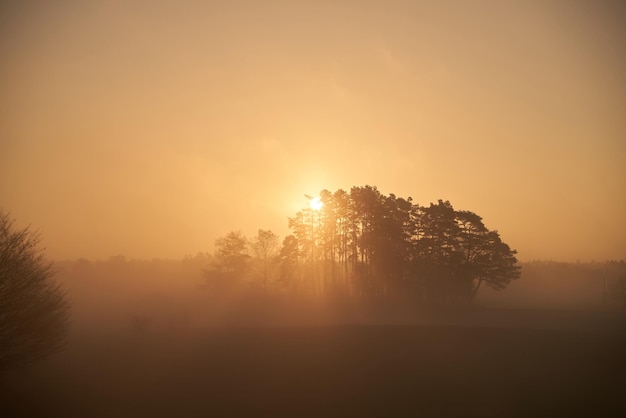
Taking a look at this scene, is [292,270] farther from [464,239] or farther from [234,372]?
[234,372]

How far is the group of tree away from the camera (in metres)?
70.9

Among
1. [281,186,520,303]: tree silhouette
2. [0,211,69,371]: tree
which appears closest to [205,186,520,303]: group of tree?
[281,186,520,303]: tree silhouette

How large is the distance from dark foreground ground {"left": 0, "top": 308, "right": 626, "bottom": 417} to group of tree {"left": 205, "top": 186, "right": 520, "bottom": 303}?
21.0 m

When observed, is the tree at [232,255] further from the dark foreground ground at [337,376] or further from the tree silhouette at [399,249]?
the dark foreground ground at [337,376]

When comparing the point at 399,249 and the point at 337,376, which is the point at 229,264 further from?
the point at 337,376

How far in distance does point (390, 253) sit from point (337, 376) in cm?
4054

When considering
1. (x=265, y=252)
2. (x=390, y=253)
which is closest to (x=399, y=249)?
(x=390, y=253)

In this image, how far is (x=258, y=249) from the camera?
9519cm

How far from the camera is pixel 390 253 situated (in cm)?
7406

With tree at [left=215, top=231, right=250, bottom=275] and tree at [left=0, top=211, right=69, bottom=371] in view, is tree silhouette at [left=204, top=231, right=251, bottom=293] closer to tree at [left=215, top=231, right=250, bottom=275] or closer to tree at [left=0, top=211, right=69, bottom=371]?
tree at [left=215, top=231, right=250, bottom=275]

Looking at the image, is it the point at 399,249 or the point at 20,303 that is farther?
the point at 399,249

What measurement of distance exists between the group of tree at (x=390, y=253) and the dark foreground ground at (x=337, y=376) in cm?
2101

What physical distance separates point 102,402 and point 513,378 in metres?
31.7

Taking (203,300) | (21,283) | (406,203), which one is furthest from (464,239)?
(21,283)
